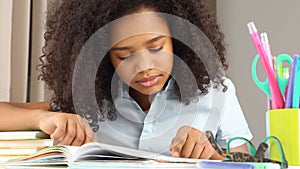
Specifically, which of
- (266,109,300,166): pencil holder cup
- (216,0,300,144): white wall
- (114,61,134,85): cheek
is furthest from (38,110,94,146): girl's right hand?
(216,0,300,144): white wall

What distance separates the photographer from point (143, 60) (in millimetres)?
750

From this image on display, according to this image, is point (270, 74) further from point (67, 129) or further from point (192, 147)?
point (67, 129)

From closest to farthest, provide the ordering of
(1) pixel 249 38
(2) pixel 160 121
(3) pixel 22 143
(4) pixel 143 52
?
(3) pixel 22 143, (4) pixel 143 52, (2) pixel 160 121, (1) pixel 249 38

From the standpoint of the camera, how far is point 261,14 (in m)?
1.48

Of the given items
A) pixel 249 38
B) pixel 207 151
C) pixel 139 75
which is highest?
pixel 249 38

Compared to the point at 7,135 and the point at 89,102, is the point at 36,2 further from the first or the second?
the point at 7,135

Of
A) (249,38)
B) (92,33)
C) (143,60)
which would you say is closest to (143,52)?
(143,60)

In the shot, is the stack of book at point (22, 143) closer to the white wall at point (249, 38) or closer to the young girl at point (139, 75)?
the young girl at point (139, 75)

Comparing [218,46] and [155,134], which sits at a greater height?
[218,46]

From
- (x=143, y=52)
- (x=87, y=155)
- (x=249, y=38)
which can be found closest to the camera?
(x=87, y=155)

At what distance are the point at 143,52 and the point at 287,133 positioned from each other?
276 millimetres

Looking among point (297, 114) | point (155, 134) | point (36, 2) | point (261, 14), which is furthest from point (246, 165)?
point (261, 14)

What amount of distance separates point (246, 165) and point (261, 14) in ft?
3.72

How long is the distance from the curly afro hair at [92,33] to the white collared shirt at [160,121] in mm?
19
